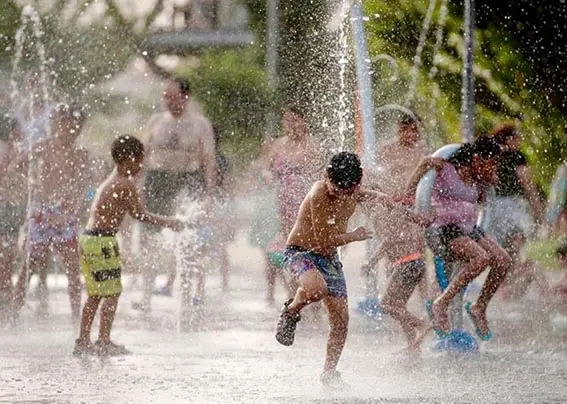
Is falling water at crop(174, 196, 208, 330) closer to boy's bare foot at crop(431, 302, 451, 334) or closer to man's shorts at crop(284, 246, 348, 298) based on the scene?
boy's bare foot at crop(431, 302, 451, 334)

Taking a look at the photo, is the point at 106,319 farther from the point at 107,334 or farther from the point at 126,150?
the point at 126,150

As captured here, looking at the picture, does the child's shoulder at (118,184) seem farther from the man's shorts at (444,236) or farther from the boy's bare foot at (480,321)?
the boy's bare foot at (480,321)

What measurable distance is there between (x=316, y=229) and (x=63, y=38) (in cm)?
1884

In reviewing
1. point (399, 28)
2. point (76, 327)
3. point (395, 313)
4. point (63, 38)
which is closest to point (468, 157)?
point (395, 313)

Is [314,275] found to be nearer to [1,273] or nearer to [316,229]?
[316,229]

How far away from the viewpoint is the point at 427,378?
8.34m

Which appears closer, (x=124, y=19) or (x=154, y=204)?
(x=154, y=204)

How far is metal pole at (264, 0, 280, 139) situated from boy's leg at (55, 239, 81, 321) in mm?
15420

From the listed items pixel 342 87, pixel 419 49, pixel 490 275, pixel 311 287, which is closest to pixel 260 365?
pixel 311 287

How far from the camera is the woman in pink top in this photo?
9445 millimetres

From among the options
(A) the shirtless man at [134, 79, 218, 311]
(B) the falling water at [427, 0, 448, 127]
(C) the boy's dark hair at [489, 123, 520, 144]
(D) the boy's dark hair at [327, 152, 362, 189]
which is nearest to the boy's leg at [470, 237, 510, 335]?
(C) the boy's dark hair at [489, 123, 520, 144]

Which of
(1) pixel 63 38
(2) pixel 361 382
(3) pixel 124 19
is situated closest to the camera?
(2) pixel 361 382

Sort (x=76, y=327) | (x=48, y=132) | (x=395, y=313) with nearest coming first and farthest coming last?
(x=395, y=313) < (x=76, y=327) < (x=48, y=132)

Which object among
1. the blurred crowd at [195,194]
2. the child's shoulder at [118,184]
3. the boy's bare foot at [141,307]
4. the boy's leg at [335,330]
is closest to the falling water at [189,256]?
the blurred crowd at [195,194]
